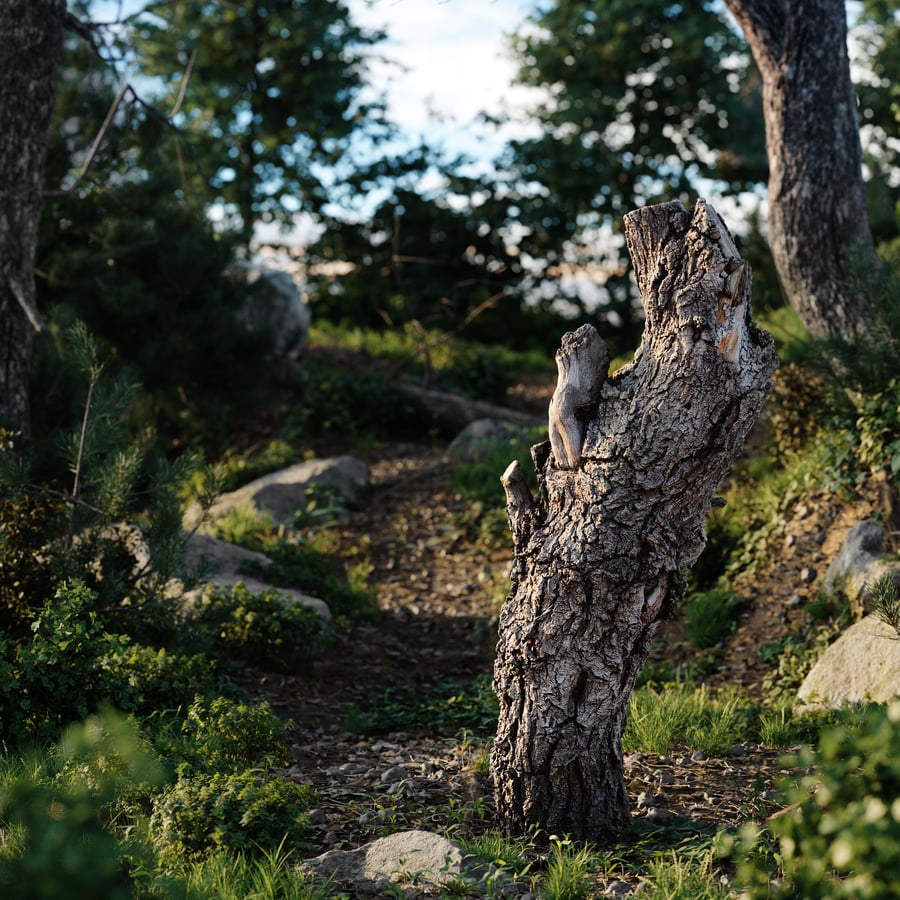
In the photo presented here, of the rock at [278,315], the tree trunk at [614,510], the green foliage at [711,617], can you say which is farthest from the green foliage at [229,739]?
the rock at [278,315]

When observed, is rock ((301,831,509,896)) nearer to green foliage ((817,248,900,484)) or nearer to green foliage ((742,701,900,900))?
green foliage ((742,701,900,900))

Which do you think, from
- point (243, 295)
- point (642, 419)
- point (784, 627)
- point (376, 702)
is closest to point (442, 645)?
point (376, 702)

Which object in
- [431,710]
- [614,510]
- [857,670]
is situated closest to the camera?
[614,510]

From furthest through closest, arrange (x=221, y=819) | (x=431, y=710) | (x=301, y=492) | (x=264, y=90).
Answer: (x=264, y=90) < (x=301, y=492) < (x=431, y=710) < (x=221, y=819)

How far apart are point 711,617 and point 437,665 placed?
6.04 ft

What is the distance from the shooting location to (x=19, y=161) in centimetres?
657

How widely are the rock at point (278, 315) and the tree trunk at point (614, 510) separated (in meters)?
8.16

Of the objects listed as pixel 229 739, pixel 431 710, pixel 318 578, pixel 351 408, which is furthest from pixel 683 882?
pixel 351 408

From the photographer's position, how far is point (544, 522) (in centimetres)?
382

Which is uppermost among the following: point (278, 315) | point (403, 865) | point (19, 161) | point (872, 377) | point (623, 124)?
point (623, 124)

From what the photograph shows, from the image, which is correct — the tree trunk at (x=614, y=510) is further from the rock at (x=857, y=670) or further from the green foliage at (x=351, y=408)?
the green foliage at (x=351, y=408)

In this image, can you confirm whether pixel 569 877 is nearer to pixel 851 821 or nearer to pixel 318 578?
pixel 851 821

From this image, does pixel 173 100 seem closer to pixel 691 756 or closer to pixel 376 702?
pixel 376 702

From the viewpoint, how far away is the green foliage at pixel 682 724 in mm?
4688
